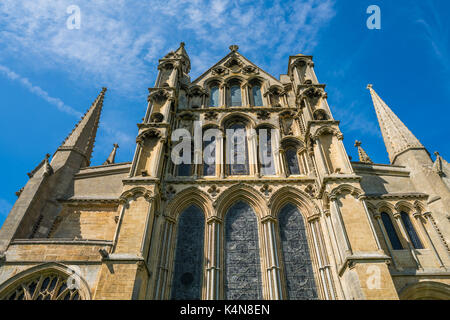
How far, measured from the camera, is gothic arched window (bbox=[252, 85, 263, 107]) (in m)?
17.6

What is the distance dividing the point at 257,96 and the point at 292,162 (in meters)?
4.81

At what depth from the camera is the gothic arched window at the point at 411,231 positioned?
40.5 ft

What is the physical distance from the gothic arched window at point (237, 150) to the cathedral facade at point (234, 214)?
64 millimetres

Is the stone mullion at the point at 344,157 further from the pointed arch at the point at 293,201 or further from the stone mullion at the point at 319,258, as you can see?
the stone mullion at the point at 319,258

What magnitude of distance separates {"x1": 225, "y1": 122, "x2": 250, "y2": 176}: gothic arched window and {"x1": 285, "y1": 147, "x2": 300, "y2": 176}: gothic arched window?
5.51ft

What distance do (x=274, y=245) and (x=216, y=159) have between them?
456 cm

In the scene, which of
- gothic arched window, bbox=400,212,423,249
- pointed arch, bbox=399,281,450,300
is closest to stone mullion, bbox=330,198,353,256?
pointed arch, bbox=399,281,450,300

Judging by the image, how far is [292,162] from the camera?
14.8 meters

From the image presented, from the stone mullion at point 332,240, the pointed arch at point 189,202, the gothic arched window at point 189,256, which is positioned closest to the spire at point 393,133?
the stone mullion at point 332,240

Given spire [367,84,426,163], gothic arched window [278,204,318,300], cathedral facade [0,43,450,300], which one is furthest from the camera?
spire [367,84,426,163]

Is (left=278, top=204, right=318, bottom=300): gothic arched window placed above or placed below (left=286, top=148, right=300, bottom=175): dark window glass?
below

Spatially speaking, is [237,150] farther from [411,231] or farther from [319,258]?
[411,231]

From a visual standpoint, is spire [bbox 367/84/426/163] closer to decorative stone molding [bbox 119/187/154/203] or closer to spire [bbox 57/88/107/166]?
decorative stone molding [bbox 119/187/154/203]
